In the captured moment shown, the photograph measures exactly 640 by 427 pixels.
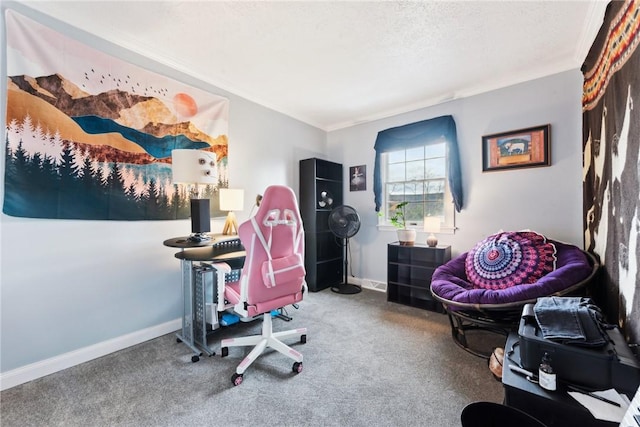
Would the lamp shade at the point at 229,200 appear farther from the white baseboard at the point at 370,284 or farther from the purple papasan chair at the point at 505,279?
the white baseboard at the point at 370,284

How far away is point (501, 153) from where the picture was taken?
2805 millimetres

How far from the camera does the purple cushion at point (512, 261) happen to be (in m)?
2.05

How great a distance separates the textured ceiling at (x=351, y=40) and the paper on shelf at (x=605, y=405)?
7.43ft

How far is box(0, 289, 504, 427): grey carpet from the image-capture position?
1.38 m

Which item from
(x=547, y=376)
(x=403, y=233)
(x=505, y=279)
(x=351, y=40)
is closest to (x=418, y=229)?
(x=403, y=233)

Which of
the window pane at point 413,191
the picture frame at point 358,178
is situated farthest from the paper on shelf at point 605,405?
the picture frame at point 358,178

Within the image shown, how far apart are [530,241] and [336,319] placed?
1886 mm

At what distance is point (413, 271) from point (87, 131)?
3421mm

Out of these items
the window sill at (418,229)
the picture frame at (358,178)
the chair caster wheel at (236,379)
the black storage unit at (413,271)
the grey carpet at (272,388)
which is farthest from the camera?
the picture frame at (358,178)

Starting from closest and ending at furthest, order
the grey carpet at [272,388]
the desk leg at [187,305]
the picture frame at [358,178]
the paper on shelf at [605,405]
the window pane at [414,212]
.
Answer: the paper on shelf at [605,405]
the grey carpet at [272,388]
the desk leg at [187,305]
the window pane at [414,212]
the picture frame at [358,178]

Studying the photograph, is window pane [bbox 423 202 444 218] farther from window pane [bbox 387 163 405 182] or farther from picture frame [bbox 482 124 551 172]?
picture frame [bbox 482 124 551 172]

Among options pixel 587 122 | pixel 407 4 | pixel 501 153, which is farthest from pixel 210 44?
pixel 587 122

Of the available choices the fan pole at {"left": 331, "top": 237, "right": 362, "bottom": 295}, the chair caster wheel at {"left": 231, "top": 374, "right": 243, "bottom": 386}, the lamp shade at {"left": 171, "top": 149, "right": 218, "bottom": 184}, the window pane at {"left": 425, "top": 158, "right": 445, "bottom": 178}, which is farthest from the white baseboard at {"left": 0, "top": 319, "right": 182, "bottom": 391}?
the window pane at {"left": 425, "top": 158, "right": 445, "bottom": 178}

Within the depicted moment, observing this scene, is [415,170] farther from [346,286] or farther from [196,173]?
[196,173]
